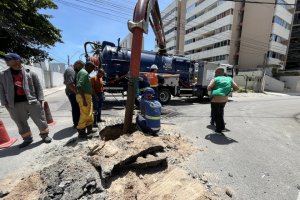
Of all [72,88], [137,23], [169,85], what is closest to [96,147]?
[72,88]

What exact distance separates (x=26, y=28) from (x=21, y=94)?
1105 centimetres

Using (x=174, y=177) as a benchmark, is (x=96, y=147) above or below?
above

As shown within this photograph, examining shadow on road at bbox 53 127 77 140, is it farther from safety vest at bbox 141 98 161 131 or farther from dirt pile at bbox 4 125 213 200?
safety vest at bbox 141 98 161 131

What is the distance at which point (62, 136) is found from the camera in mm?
4723

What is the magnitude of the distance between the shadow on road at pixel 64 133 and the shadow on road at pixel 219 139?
3.32 m

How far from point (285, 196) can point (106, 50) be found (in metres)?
8.39

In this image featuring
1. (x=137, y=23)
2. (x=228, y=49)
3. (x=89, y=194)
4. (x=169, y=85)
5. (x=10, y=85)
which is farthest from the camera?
(x=228, y=49)

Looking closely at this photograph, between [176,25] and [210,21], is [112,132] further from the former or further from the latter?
[176,25]

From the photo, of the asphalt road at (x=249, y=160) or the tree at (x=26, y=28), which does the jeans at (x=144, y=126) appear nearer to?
the asphalt road at (x=249, y=160)

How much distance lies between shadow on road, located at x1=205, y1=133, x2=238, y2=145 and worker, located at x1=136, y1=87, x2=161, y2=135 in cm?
138

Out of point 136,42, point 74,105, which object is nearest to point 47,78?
point 74,105

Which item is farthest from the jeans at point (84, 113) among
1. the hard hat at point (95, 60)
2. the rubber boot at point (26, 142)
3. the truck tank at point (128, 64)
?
the hard hat at point (95, 60)

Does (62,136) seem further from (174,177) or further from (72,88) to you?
(174,177)

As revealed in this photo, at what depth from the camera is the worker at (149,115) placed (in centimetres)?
438
